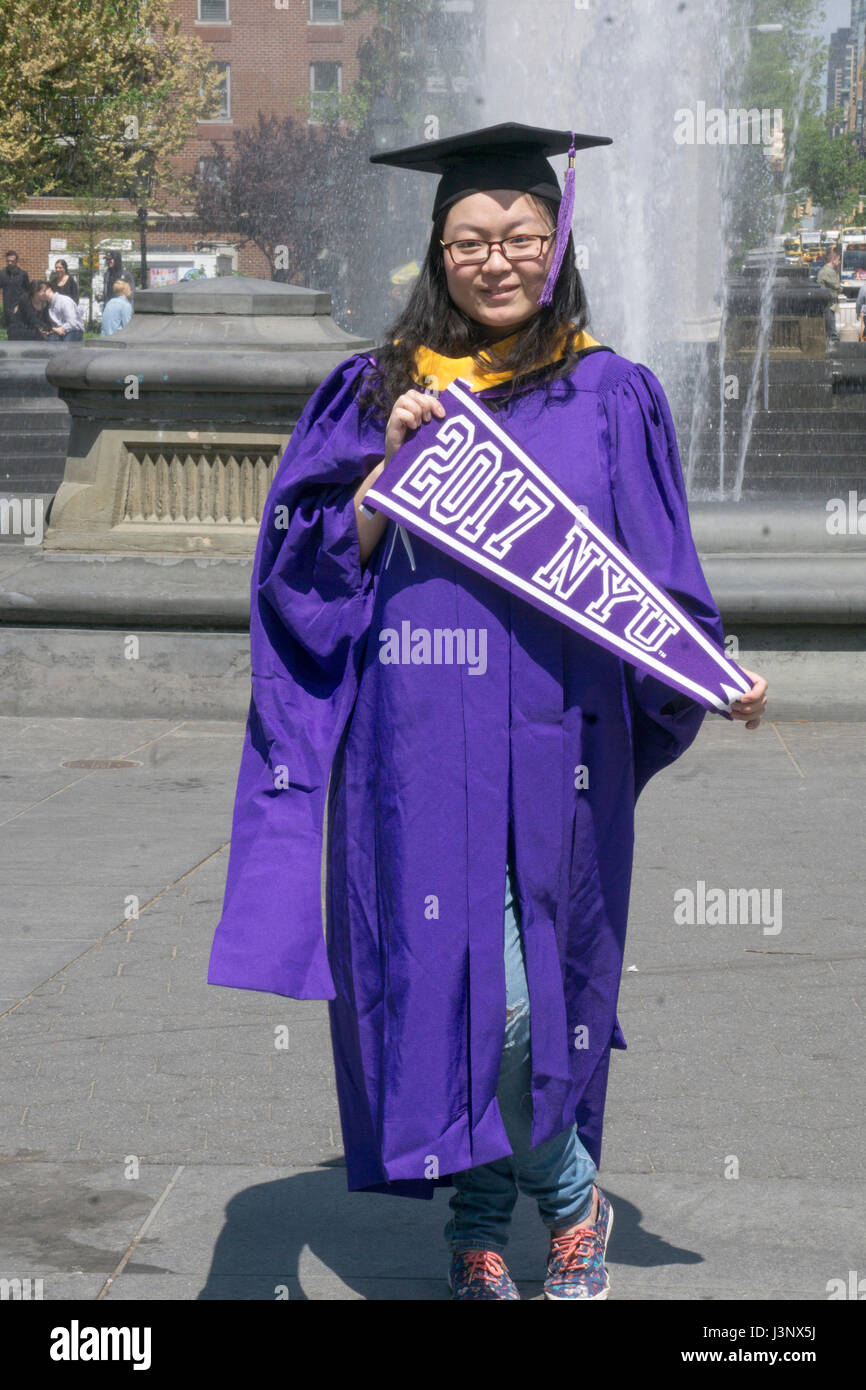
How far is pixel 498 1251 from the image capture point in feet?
10.8

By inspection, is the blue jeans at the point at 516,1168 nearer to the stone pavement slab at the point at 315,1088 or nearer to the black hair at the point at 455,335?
the stone pavement slab at the point at 315,1088

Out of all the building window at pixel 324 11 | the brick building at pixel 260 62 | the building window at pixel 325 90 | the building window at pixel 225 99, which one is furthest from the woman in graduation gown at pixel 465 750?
the building window at pixel 324 11

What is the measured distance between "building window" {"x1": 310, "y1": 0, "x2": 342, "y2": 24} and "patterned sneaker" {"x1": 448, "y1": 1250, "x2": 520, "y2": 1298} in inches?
2523

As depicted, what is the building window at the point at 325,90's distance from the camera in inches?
2224

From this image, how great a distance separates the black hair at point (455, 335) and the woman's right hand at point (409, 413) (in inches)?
3.1

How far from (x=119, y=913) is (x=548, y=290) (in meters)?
3.22

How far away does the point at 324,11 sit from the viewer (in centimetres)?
6369

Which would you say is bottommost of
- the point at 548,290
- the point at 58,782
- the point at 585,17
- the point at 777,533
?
the point at 58,782

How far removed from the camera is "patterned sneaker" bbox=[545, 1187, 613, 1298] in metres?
3.27

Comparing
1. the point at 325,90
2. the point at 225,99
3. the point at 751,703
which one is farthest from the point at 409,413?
the point at 225,99

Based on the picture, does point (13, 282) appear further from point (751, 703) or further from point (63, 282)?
point (751, 703)

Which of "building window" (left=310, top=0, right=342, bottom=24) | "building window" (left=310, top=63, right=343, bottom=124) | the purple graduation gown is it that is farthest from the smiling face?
"building window" (left=310, top=0, right=342, bottom=24)
